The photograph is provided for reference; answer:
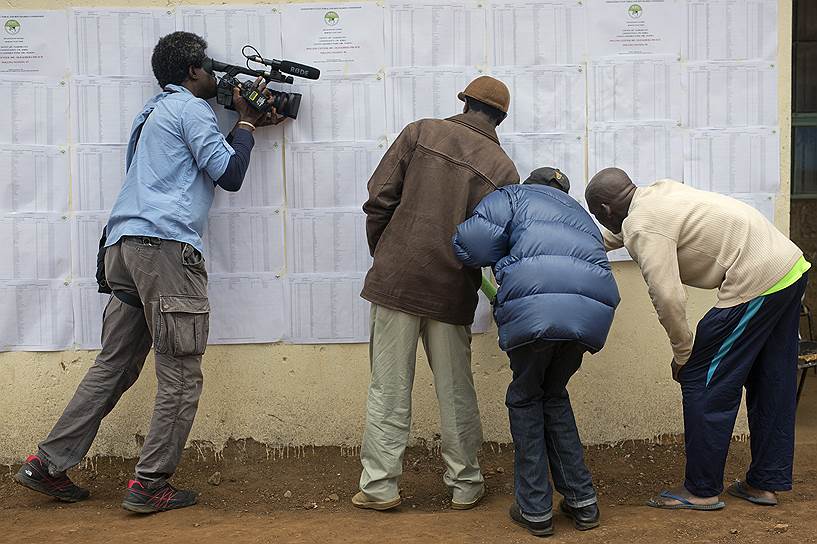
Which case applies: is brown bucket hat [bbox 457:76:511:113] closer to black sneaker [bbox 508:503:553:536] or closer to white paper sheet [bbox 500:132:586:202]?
white paper sheet [bbox 500:132:586:202]

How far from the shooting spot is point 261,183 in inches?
195

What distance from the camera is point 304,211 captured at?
497 cm

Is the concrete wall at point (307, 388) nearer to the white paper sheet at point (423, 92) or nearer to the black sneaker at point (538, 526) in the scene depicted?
the black sneaker at point (538, 526)

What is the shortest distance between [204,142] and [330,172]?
0.77m

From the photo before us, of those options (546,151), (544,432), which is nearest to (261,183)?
(546,151)

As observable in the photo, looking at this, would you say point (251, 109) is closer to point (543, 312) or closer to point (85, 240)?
point (85, 240)

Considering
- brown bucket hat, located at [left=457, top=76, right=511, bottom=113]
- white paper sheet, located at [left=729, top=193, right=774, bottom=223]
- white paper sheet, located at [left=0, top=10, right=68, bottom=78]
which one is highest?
white paper sheet, located at [left=0, top=10, right=68, bottom=78]

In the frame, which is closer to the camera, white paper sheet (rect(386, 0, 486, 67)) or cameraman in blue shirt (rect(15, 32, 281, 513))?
cameraman in blue shirt (rect(15, 32, 281, 513))

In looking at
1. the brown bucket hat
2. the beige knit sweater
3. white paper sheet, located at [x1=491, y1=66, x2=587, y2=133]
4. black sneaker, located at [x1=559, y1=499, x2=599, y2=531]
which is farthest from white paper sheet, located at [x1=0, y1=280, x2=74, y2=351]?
the beige knit sweater

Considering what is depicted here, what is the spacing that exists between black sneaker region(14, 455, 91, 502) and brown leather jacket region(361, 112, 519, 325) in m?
1.72

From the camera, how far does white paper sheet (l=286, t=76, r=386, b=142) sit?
16.1ft

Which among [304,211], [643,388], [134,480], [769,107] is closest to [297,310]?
[304,211]

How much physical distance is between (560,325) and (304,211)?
67.6 inches

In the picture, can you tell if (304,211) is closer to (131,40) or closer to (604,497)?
(131,40)
